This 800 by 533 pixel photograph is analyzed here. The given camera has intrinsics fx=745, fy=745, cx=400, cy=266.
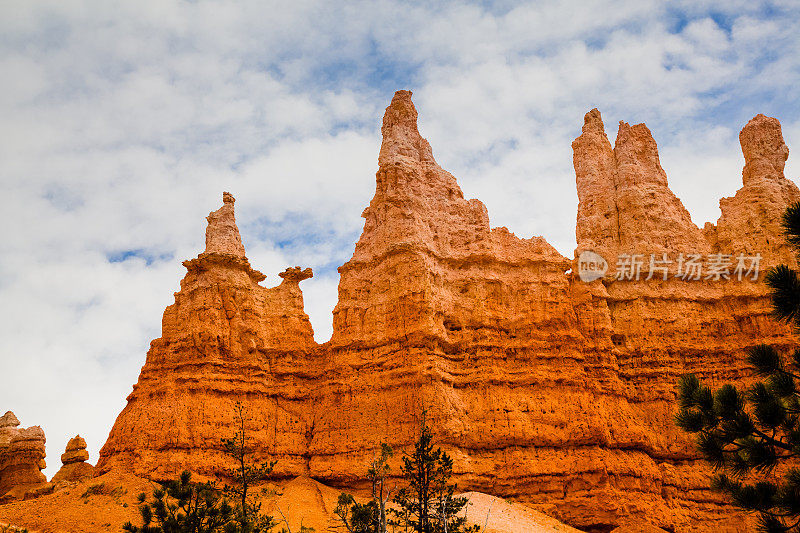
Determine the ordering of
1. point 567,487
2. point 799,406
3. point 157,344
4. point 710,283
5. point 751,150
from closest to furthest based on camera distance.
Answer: point 799,406 → point 567,487 → point 157,344 → point 710,283 → point 751,150

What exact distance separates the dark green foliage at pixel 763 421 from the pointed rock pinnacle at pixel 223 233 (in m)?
38.3

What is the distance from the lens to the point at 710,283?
5147cm

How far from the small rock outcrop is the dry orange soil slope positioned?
7.16 meters

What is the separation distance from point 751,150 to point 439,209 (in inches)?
971

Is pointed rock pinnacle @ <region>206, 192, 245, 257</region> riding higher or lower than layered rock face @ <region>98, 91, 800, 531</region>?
higher

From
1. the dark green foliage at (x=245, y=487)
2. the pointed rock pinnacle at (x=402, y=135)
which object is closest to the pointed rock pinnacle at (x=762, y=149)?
the pointed rock pinnacle at (x=402, y=135)

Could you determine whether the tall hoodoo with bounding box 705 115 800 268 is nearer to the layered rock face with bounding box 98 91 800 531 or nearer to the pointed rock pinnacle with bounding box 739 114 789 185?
the pointed rock pinnacle with bounding box 739 114 789 185

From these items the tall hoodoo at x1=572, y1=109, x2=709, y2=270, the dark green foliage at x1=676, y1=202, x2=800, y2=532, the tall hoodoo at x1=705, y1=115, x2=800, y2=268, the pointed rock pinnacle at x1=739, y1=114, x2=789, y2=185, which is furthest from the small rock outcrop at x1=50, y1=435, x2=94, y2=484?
the pointed rock pinnacle at x1=739, y1=114, x2=789, y2=185

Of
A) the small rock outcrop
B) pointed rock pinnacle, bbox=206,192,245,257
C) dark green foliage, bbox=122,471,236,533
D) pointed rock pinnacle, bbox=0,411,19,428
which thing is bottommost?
dark green foliage, bbox=122,471,236,533

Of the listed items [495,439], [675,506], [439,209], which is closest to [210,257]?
[439,209]

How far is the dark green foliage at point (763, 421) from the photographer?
50.0 ft

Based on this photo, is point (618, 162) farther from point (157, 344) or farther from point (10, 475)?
point (10, 475)

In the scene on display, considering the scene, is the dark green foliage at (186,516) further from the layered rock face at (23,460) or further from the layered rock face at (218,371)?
the layered rock face at (23,460)

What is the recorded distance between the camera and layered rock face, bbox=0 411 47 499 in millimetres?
52531
